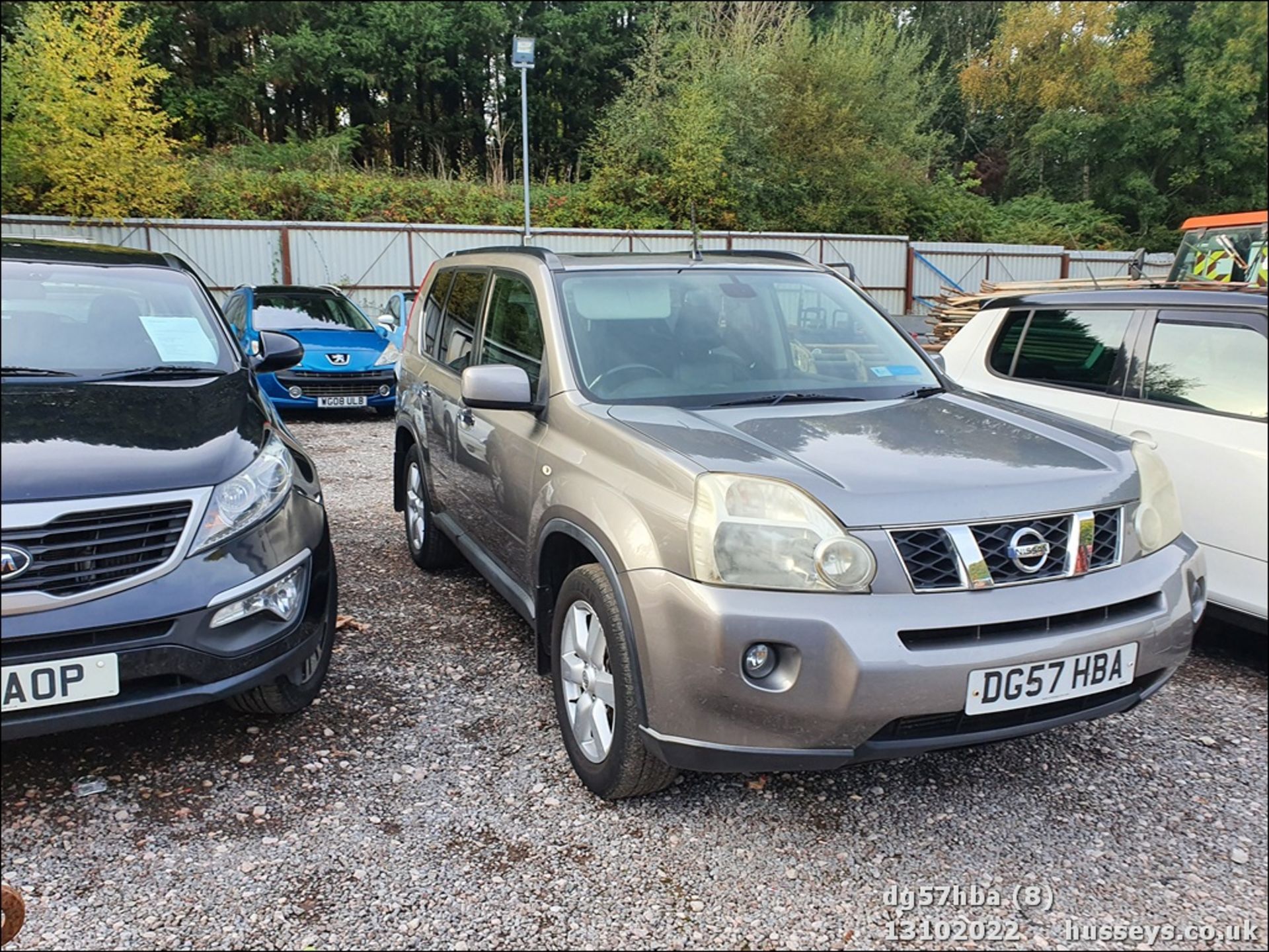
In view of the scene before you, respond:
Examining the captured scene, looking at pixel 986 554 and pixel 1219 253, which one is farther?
pixel 1219 253

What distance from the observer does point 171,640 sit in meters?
2.48

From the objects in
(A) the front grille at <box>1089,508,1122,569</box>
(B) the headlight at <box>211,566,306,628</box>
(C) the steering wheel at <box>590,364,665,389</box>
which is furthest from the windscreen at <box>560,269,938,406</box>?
(B) the headlight at <box>211,566,306,628</box>

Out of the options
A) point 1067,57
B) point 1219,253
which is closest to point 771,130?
point 1219,253

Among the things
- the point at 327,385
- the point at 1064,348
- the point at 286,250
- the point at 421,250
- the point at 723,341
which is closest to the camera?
the point at 723,341

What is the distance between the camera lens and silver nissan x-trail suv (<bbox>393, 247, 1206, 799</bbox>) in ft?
7.13

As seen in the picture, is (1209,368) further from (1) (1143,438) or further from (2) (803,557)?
(2) (803,557)

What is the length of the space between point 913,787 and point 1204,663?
1566mm

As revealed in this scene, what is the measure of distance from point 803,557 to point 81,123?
59.5 ft

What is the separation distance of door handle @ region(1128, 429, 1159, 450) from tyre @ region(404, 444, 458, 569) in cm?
304

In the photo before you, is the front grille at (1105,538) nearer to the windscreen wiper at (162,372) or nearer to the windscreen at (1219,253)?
the windscreen wiper at (162,372)

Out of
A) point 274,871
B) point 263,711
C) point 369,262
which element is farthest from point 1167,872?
point 369,262

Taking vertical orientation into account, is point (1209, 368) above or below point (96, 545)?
above

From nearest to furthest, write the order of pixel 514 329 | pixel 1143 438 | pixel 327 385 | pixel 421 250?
pixel 1143 438
pixel 514 329
pixel 327 385
pixel 421 250

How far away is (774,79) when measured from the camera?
2358cm
